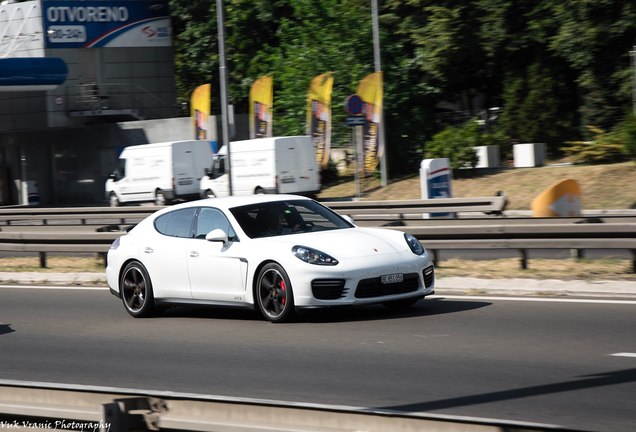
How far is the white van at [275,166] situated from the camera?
2930cm

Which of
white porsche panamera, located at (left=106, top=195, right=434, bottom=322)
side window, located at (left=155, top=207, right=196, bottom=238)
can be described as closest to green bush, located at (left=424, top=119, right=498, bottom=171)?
white porsche panamera, located at (left=106, top=195, right=434, bottom=322)

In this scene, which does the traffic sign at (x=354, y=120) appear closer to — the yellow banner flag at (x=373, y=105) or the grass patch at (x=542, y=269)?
the yellow banner flag at (x=373, y=105)

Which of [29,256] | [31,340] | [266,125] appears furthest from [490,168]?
[31,340]

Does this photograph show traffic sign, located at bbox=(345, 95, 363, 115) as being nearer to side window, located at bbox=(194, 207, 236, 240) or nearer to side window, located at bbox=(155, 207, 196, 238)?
side window, located at bbox=(155, 207, 196, 238)

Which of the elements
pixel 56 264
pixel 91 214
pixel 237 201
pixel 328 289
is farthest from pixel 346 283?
pixel 91 214

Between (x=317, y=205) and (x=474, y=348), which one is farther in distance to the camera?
(x=317, y=205)

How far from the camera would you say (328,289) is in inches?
327

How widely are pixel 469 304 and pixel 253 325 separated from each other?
2.44 metres

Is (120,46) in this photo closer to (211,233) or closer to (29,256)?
(29,256)

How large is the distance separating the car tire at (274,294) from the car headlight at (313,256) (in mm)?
230

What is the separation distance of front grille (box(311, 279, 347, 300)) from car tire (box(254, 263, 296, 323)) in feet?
0.86

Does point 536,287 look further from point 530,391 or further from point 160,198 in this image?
point 160,198

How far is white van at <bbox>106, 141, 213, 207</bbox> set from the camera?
1291 inches

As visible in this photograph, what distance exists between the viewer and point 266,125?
35.6 m
